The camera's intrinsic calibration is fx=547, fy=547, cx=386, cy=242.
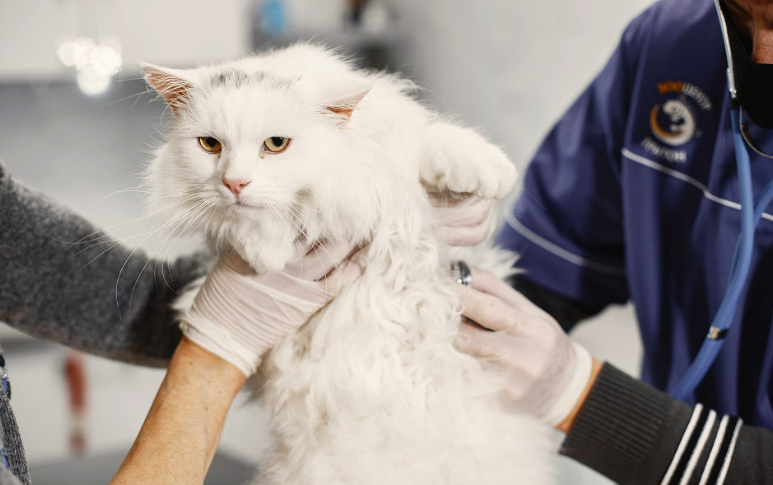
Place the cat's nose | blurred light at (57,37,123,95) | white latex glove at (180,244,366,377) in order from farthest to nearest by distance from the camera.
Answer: blurred light at (57,37,123,95) < white latex glove at (180,244,366,377) < the cat's nose

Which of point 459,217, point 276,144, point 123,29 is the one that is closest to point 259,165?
point 276,144

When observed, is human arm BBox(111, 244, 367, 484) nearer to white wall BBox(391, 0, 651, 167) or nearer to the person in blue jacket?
the person in blue jacket

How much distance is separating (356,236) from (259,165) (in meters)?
0.16

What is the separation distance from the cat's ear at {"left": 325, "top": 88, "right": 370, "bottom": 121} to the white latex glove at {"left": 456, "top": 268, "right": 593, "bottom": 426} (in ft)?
0.94

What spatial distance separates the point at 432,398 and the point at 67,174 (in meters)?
2.54

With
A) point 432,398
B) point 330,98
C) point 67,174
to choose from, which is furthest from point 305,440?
point 67,174

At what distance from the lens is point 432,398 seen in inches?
28.2

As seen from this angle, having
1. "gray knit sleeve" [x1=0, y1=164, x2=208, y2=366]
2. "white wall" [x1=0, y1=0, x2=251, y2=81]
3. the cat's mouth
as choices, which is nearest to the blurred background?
"white wall" [x1=0, y1=0, x2=251, y2=81]

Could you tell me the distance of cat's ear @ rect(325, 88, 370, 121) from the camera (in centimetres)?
65

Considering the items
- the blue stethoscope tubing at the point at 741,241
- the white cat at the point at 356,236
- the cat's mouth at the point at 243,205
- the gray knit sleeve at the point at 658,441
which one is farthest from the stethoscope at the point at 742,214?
the cat's mouth at the point at 243,205

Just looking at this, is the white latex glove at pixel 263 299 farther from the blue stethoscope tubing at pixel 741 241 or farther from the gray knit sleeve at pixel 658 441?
the blue stethoscope tubing at pixel 741 241

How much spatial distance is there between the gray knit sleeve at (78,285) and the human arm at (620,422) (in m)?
0.49

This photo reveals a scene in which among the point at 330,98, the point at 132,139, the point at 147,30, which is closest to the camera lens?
the point at 330,98

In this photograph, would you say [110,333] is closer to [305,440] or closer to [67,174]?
[305,440]
